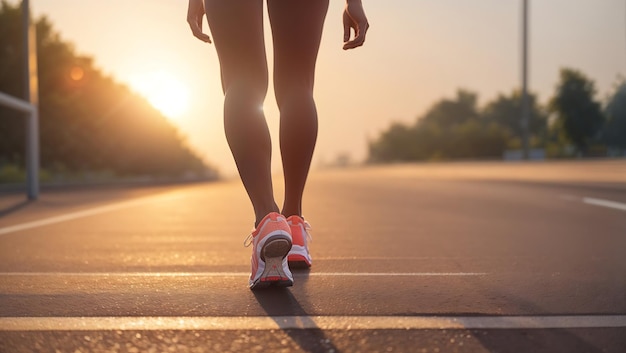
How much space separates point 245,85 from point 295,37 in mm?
328

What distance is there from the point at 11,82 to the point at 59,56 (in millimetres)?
2976

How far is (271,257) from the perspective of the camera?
7.61 ft

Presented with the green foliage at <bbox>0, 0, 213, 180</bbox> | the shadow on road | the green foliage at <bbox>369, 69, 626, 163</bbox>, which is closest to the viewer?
the shadow on road

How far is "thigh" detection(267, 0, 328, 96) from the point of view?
277 centimetres

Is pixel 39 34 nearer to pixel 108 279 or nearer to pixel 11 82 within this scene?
pixel 11 82

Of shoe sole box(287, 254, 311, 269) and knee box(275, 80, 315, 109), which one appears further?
knee box(275, 80, 315, 109)

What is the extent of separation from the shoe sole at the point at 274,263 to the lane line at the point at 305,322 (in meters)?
0.41

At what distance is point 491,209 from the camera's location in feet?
21.5

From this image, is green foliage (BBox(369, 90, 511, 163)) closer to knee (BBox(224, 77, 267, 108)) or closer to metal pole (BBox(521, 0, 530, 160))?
metal pole (BBox(521, 0, 530, 160))

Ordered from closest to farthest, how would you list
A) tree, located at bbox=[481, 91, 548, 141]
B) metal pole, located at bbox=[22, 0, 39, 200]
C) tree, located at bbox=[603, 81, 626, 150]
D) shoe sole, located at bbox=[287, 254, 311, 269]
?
shoe sole, located at bbox=[287, 254, 311, 269] < metal pole, located at bbox=[22, 0, 39, 200] < tree, located at bbox=[603, 81, 626, 150] < tree, located at bbox=[481, 91, 548, 141]

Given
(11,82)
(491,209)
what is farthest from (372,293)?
(11,82)

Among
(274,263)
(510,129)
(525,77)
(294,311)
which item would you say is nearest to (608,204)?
(274,263)

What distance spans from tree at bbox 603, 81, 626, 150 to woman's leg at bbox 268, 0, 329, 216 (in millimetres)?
7722

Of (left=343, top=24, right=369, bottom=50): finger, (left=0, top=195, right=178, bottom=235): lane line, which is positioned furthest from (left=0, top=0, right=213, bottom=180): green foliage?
(left=343, top=24, right=369, bottom=50): finger
